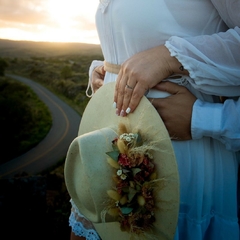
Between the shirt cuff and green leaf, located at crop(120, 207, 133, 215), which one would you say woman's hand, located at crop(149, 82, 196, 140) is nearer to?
the shirt cuff

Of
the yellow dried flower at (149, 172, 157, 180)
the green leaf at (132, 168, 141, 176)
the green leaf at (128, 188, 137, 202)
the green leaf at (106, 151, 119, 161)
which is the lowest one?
the green leaf at (128, 188, 137, 202)

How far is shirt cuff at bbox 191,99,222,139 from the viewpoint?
0.99m

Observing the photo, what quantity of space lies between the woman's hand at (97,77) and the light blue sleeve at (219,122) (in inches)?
27.3

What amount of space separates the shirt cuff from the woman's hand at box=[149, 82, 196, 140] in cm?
2

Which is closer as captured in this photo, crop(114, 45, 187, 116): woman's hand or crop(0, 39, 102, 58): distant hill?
crop(114, 45, 187, 116): woman's hand

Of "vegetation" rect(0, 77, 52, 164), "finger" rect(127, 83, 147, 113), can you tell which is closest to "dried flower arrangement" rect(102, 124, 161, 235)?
"finger" rect(127, 83, 147, 113)

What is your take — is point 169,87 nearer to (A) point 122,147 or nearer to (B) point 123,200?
(A) point 122,147

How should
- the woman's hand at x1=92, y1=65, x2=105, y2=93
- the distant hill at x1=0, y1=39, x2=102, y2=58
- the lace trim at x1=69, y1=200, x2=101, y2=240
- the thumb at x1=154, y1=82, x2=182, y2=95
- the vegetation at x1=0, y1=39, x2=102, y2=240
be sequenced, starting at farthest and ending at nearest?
1. the distant hill at x1=0, y1=39, x2=102, y2=58
2. the vegetation at x1=0, y1=39, x2=102, y2=240
3. the woman's hand at x1=92, y1=65, x2=105, y2=93
4. the lace trim at x1=69, y1=200, x2=101, y2=240
5. the thumb at x1=154, y1=82, x2=182, y2=95

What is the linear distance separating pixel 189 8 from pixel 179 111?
0.39m

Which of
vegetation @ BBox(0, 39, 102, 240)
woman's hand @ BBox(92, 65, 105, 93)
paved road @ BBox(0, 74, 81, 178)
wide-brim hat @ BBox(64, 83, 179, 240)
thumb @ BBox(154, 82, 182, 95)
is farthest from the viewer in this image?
paved road @ BBox(0, 74, 81, 178)

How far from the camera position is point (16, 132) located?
12875 millimetres

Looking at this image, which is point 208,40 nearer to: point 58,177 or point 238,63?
point 238,63

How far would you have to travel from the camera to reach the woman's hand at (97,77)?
61.6 inches

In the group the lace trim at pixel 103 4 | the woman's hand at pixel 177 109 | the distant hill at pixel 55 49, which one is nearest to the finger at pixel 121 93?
the woman's hand at pixel 177 109
